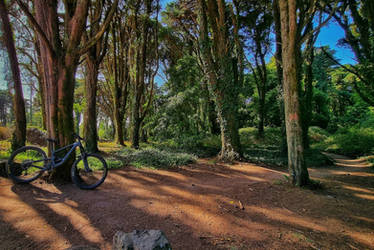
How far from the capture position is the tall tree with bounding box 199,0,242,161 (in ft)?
25.8

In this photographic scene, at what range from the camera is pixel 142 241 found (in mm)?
1439

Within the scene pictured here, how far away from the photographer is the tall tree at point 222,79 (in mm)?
7855

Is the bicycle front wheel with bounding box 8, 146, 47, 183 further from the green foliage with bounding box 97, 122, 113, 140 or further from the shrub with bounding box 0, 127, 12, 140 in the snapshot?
the green foliage with bounding box 97, 122, 113, 140

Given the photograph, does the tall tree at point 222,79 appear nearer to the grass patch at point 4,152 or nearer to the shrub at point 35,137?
the grass patch at point 4,152

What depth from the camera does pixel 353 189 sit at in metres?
4.48

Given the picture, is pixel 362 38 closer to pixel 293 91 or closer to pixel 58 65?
pixel 293 91

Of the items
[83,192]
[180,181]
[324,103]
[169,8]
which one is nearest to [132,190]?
[83,192]

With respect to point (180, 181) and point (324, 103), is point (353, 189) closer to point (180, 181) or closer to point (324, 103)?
point (180, 181)

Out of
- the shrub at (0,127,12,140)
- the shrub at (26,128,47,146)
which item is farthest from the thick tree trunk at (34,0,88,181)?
the shrub at (0,127,12,140)

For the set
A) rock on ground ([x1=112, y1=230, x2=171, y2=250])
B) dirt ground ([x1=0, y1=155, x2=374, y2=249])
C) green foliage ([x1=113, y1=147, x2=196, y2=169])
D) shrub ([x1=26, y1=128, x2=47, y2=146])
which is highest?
shrub ([x1=26, y1=128, x2=47, y2=146])

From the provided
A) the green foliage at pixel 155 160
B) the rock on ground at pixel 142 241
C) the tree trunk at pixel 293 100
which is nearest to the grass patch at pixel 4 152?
the green foliage at pixel 155 160

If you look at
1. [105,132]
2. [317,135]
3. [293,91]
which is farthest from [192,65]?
[105,132]

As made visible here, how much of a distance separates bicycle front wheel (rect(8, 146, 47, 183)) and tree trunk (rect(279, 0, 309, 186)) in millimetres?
5779

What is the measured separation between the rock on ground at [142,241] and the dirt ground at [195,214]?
3.21 feet
